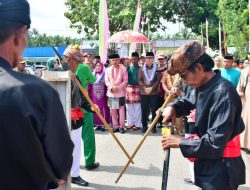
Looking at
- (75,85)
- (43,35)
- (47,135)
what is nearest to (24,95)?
(47,135)

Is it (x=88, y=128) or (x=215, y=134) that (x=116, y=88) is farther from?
(x=215, y=134)

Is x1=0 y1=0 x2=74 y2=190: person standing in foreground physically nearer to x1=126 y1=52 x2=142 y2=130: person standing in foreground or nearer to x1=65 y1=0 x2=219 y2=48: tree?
x1=126 y1=52 x2=142 y2=130: person standing in foreground

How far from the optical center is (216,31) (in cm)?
2775

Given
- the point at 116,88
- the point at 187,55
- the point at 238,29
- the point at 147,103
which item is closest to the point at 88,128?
the point at 116,88

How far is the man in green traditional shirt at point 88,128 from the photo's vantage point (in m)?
5.53

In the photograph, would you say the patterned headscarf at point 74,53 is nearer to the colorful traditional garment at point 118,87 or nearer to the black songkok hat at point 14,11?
the black songkok hat at point 14,11

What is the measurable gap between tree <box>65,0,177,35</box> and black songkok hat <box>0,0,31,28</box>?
25.2m

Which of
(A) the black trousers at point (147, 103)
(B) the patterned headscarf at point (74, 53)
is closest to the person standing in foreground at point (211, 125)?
(B) the patterned headscarf at point (74, 53)

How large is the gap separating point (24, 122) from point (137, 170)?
4.61 meters

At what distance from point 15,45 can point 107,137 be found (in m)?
6.75

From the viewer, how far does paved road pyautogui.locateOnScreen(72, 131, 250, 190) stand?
5273mm

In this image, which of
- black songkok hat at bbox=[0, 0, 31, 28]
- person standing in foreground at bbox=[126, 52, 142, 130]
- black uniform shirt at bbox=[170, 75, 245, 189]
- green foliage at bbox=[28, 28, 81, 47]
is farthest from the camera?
green foliage at bbox=[28, 28, 81, 47]

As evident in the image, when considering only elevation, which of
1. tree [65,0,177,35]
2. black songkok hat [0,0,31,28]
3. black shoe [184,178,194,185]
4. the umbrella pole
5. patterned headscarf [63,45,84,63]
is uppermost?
tree [65,0,177,35]

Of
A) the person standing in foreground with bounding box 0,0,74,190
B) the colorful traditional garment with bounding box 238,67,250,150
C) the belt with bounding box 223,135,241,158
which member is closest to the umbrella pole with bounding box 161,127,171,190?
the belt with bounding box 223,135,241,158
